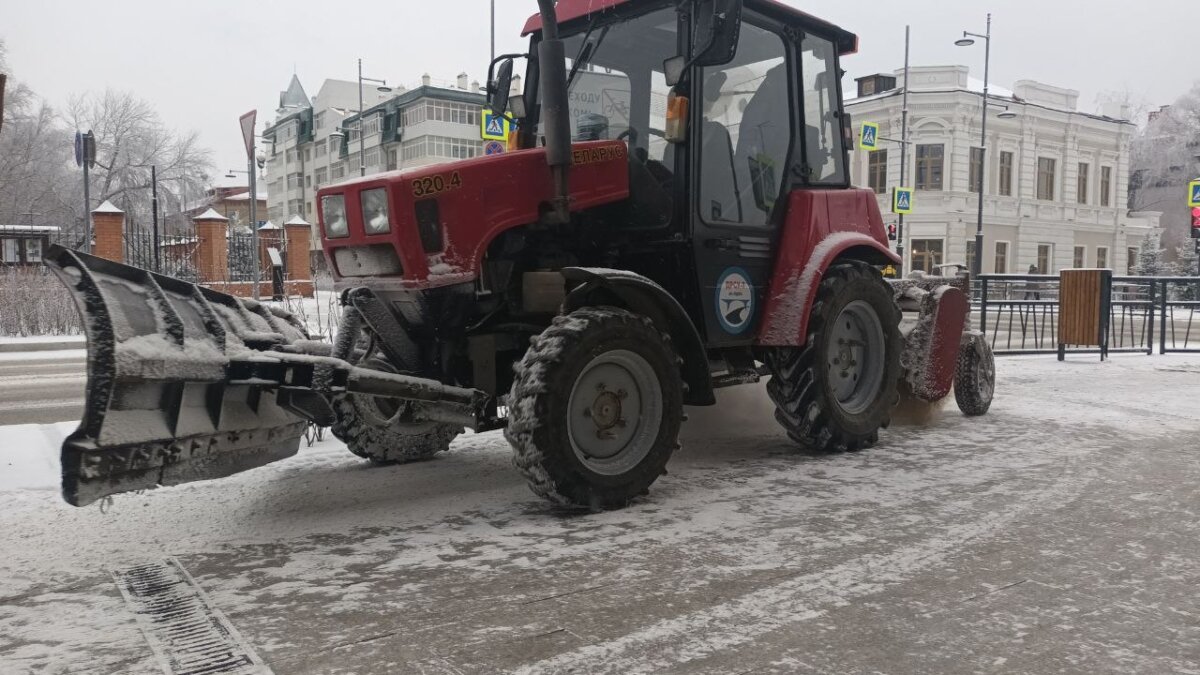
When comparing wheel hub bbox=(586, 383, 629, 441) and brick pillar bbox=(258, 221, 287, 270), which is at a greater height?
brick pillar bbox=(258, 221, 287, 270)

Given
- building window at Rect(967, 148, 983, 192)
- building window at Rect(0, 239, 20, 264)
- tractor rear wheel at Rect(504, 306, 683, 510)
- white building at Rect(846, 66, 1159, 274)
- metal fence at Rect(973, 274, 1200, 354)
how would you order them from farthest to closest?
1. building window at Rect(967, 148, 983, 192)
2. white building at Rect(846, 66, 1159, 274)
3. building window at Rect(0, 239, 20, 264)
4. metal fence at Rect(973, 274, 1200, 354)
5. tractor rear wheel at Rect(504, 306, 683, 510)

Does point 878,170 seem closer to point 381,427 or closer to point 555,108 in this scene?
point 555,108

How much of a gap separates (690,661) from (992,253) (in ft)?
149

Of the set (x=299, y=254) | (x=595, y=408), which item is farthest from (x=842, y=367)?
(x=299, y=254)

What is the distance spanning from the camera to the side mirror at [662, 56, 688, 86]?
189 inches

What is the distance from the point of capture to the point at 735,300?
5.32 m

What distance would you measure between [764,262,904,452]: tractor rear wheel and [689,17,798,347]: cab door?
39 centimetres

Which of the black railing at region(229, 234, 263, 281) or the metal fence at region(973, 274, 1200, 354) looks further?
the black railing at region(229, 234, 263, 281)

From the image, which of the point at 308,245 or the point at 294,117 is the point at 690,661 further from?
the point at 294,117

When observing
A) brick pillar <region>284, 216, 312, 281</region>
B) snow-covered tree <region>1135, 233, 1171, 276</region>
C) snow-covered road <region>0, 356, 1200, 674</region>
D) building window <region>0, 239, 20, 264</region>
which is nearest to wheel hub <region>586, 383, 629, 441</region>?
snow-covered road <region>0, 356, 1200, 674</region>

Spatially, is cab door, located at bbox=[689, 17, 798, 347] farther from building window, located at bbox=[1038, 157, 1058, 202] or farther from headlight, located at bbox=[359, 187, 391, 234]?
building window, located at bbox=[1038, 157, 1058, 202]

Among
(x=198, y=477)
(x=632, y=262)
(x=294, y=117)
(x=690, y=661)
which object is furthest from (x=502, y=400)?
(x=294, y=117)

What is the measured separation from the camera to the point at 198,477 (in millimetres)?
3646

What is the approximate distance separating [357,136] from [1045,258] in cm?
4666
